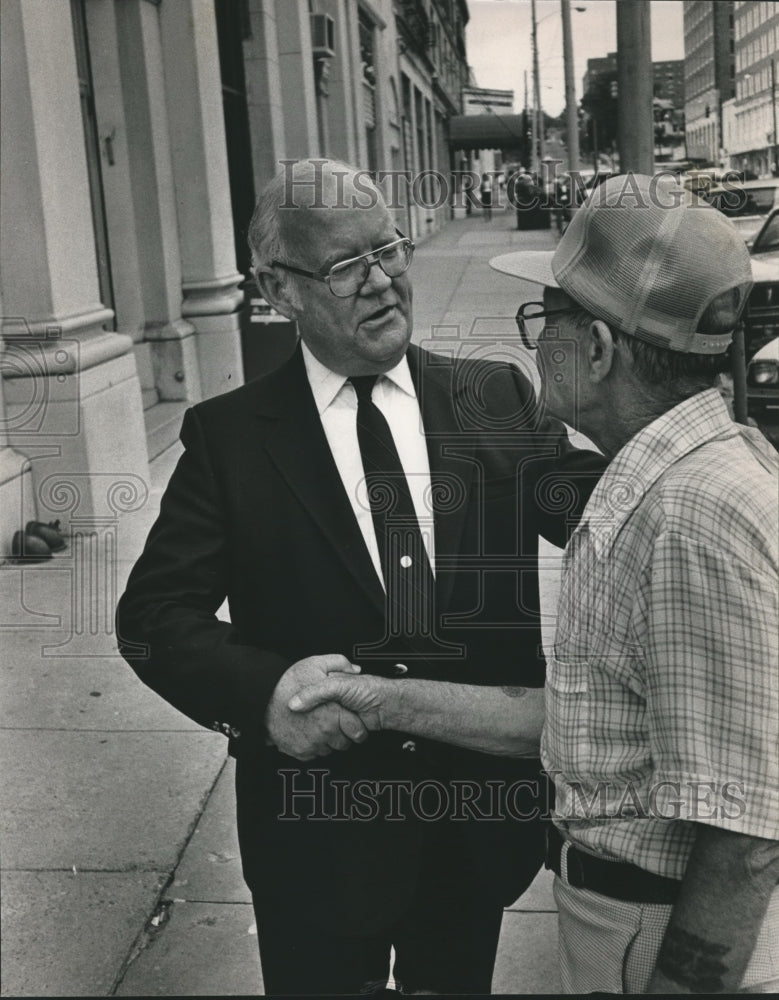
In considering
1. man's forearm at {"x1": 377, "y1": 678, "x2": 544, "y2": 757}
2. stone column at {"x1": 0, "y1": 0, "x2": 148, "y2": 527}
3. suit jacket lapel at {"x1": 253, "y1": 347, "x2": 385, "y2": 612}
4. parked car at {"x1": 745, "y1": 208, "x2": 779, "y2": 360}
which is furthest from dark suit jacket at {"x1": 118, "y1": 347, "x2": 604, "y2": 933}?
parked car at {"x1": 745, "y1": 208, "x2": 779, "y2": 360}

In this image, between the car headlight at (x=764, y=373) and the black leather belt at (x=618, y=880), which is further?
the car headlight at (x=764, y=373)

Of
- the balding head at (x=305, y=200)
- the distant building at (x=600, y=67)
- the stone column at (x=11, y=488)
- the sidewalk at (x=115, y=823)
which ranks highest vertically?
the distant building at (x=600, y=67)

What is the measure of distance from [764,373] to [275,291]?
6379mm

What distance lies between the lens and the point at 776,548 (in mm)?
1377

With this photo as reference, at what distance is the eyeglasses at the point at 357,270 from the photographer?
1.98 m

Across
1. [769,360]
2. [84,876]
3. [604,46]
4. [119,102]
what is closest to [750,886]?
[604,46]

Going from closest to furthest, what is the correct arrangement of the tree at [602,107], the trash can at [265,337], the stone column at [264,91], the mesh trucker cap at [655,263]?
1. the mesh trucker cap at [655,263]
2. the tree at [602,107]
3. the trash can at [265,337]
4. the stone column at [264,91]

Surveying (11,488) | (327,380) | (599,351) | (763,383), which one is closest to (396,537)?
(327,380)

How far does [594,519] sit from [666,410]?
19 centimetres

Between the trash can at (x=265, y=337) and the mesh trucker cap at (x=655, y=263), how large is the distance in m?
6.41

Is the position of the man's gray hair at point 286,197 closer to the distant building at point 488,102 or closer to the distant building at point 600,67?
the distant building at point 488,102

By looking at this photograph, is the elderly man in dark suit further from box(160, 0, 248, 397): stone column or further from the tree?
box(160, 0, 248, 397): stone column

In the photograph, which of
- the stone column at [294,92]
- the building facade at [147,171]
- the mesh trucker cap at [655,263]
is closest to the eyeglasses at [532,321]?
the mesh trucker cap at [655,263]

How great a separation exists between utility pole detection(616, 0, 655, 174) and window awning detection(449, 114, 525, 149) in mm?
317
